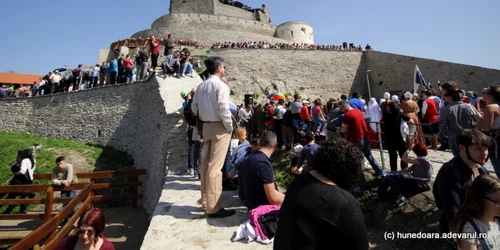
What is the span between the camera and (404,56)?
2583cm

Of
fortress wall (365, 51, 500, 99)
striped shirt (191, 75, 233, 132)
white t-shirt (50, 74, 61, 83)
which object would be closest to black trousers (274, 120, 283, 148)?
striped shirt (191, 75, 233, 132)

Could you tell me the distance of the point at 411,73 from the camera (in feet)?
82.6

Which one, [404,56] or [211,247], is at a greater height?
[404,56]

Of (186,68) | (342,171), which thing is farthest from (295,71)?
(342,171)

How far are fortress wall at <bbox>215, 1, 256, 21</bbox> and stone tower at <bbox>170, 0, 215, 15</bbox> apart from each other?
1.03 metres

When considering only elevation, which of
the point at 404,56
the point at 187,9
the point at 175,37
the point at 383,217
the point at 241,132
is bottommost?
the point at 383,217

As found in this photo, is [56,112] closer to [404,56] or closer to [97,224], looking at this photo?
[97,224]

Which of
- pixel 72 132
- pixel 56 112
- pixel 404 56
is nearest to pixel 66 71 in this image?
pixel 56 112

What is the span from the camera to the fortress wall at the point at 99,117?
11.5 m

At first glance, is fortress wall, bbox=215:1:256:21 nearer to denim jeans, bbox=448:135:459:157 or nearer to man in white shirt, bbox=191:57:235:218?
man in white shirt, bbox=191:57:235:218

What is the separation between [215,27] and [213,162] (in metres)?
36.7

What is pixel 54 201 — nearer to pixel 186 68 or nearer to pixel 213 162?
pixel 186 68

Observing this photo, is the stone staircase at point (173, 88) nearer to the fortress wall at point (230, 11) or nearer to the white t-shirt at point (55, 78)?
the white t-shirt at point (55, 78)

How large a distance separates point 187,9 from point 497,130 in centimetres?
4304
